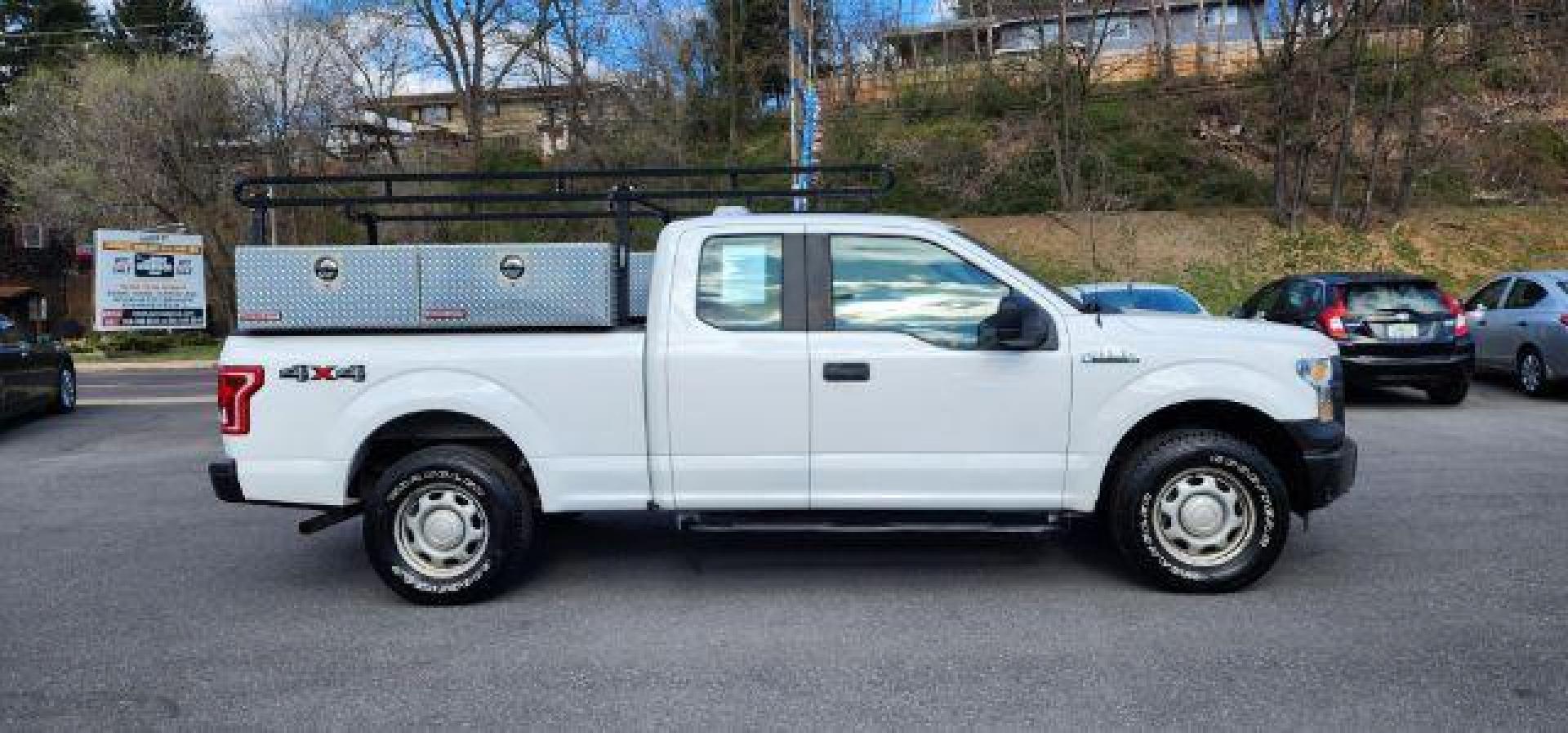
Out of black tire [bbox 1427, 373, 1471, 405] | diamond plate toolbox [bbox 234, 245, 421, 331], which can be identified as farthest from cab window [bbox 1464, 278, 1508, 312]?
diamond plate toolbox [bbox 234, 245, 421, 331]

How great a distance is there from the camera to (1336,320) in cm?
1241

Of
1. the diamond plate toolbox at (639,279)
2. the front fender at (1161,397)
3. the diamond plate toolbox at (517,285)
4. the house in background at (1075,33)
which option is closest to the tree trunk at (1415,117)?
the house in background at (1075,33)

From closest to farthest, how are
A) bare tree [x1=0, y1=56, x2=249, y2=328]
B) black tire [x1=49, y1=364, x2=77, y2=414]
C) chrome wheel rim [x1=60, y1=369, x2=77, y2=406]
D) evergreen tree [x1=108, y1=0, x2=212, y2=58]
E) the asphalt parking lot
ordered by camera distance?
1. the asphalt parking lot
2. black tire [x1=49, y1=364, x2=77, y2=414]
3. chrome wheel rim [x1=60, y1=369, x2=77, y2=406]
4. bare tree [x1=0, y1=56, x2=249, y2=328]
5. evergreen tree [x1=108, y1=0, x2=212, y2=58]

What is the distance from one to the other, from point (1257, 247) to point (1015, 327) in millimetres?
24313

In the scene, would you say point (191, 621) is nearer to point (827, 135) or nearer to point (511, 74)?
point (827, 135)

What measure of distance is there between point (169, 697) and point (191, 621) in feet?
3.60

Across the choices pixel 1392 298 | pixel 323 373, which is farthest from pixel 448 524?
pixel 1392 298

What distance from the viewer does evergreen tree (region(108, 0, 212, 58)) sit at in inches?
1692

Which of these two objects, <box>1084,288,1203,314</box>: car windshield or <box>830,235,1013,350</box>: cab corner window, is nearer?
<box>830,235,1013,350</box>: cab corner window

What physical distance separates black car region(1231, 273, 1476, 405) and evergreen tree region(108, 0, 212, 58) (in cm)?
3861

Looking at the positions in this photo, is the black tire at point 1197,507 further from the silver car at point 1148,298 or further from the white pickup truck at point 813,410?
the silver car at point 1148,298

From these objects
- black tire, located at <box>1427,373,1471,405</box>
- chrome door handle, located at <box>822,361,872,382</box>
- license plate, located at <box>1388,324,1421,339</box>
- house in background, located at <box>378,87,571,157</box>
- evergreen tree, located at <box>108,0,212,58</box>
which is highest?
evergreen tree, located at <box>108,0,212,58</box>

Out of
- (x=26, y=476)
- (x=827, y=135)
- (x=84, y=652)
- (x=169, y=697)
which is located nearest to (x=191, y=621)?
(x=84, y=652)

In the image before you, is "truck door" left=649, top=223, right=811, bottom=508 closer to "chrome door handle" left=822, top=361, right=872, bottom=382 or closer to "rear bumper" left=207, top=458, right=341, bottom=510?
"chrome door handle" left=822, top=361, right=872, bottom=382
